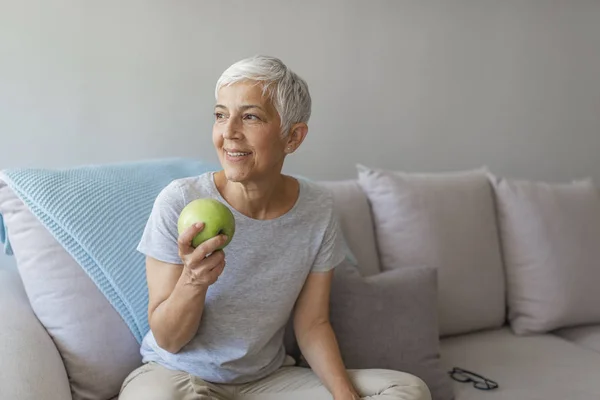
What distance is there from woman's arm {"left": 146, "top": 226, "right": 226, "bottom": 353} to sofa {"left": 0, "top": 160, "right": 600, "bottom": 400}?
9.1 inches

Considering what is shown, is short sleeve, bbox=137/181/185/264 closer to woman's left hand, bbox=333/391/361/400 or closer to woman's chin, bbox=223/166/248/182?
woman's chin, bbox=223/166/248/182

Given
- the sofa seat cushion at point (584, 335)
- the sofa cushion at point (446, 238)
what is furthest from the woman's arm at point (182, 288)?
the sofa seat cushion at point (584, 335)

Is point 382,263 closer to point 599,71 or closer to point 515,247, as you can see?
point 515,247

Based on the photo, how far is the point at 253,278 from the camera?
1.57 m

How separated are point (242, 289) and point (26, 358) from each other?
0.46 m

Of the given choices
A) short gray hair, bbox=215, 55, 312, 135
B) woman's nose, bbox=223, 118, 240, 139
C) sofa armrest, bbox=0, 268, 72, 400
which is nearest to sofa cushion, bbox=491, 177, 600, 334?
short gray hair, bbox=215, 55, 312, 135

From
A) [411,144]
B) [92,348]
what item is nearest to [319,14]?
[411,144]

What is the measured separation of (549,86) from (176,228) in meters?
1.99

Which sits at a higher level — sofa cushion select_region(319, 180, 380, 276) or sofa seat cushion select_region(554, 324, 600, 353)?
sofa cushion select_region(319, 180, 380, 276)

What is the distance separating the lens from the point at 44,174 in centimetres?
165

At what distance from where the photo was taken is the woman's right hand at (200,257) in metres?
1.29

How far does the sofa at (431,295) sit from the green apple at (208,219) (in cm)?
43

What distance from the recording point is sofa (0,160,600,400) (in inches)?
63.4

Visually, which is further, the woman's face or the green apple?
the woman's face
